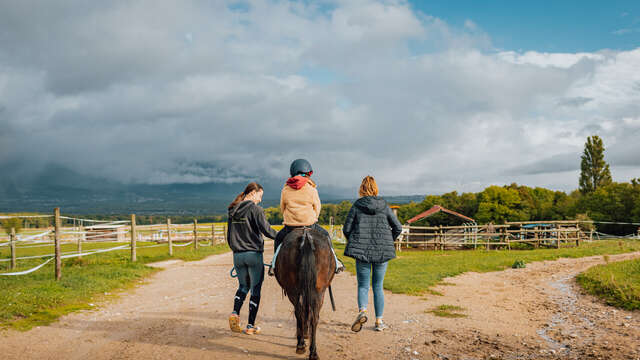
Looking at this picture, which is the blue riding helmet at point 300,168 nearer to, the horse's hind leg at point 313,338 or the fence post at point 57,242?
the horse's hind leg at point 313,338

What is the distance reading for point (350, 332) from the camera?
21.2ft

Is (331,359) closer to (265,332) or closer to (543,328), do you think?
(265,332)

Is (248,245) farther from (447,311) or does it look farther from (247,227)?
(447,311)

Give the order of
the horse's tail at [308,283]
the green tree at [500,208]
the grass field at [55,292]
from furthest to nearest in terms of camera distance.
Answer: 1. the green tree at [500,208]
2. the grass field at [55,292]
3. the horse's tail at [308,283]

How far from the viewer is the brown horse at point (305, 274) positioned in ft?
17.0

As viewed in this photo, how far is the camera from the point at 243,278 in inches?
253

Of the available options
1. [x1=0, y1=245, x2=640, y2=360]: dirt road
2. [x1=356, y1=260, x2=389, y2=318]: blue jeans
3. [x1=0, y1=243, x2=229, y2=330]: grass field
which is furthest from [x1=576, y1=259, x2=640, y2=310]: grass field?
[x1=0, y1=243, x2=229, y2=330]: grass field

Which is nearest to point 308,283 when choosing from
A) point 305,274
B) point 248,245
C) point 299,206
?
point 305,274

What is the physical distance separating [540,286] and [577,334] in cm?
552

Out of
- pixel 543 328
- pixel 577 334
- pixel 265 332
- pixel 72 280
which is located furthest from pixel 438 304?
pixel 72 280

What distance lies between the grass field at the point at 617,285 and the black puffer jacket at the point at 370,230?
16.9ft

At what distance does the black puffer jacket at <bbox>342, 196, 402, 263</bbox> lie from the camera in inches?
256

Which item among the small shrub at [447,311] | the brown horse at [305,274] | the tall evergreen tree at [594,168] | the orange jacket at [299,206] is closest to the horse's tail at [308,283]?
the brown horse at [305,274]

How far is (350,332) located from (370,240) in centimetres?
153
